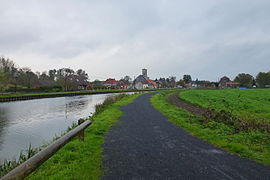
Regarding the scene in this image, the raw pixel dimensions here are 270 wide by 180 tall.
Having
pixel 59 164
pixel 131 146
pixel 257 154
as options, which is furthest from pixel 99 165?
pixel 257 154

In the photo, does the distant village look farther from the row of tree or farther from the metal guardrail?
the metal guardrail

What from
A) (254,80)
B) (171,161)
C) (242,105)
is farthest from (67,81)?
(254,80)

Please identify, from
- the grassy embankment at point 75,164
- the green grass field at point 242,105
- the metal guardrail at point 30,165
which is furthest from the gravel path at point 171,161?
the green grass field at point 242,105

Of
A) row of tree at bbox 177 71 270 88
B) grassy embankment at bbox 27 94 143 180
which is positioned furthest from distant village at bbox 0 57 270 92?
grassy embankment at bbox 27 94 143 180

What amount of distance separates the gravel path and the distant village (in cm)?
4419

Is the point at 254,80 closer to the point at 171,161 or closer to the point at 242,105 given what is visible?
the point at 242,105

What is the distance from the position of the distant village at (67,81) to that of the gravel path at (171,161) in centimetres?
4419

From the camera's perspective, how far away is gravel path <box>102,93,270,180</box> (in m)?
3.81

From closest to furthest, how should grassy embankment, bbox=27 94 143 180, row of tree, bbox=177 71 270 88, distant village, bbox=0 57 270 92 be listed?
grassy embankment, bbox=27 94 143 180
distant village, bbox=0 57 270 92
row of tree, bbox=177 71 270 88

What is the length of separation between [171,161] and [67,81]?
217 feet

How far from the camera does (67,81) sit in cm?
6366

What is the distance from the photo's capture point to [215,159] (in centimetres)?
466

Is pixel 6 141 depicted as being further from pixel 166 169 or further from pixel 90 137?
pixel 166 169

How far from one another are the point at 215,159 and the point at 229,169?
1.95 feet
